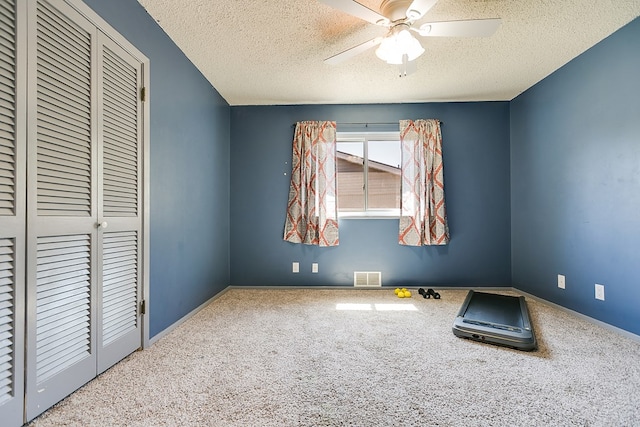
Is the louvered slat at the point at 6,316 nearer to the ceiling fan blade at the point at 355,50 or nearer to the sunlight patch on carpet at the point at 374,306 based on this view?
the ceiling fan blade at the point at 355,50

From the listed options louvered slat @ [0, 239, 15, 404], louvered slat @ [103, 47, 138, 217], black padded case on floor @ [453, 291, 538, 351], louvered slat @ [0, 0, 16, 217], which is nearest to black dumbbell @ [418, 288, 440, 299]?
black padded case on floor @ [453, 291, 538, 351]

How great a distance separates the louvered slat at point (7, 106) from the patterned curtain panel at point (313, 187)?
257 centimetres

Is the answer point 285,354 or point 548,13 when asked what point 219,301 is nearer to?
point 285,354

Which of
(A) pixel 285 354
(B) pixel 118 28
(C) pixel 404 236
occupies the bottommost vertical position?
(A) pixel 285 354

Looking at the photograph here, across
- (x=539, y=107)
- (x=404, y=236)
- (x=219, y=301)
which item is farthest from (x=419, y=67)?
(x=219, y=301)

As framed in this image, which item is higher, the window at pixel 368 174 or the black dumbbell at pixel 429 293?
the window at pixel 368 174

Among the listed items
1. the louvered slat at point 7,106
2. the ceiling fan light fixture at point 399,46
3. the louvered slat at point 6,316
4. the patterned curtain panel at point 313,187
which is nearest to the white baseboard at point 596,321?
the patterned curtain panel at point 313,187

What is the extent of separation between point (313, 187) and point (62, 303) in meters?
2.54

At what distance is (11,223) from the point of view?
1.17 m

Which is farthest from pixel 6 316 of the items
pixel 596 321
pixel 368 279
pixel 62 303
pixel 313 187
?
pixel 596 321

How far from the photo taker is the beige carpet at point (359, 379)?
4.28 feet

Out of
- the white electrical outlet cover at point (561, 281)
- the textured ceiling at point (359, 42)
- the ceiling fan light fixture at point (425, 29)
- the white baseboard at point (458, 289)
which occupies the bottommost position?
the white baseboard at point (458, 289)

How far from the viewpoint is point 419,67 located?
2717mm

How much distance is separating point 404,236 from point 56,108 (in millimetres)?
3175
